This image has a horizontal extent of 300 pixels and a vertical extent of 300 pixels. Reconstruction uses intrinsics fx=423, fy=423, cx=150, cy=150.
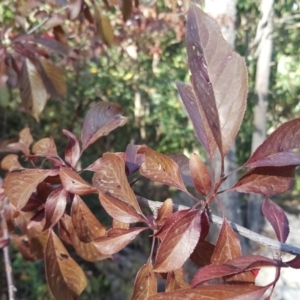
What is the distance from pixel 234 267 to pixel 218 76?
188 millimetres

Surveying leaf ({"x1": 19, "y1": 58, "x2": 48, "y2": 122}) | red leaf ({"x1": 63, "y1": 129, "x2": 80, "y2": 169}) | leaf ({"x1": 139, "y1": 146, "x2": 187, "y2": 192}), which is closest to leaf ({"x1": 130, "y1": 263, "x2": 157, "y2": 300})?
leaf ({"x1": 139, "y1": 146, "x2": 187, "y2": 192})

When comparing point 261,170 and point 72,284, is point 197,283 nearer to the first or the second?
point 261,170

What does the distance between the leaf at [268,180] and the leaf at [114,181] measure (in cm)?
13

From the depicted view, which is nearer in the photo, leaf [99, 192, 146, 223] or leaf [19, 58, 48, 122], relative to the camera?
leaf [99, 192, 146, 223]

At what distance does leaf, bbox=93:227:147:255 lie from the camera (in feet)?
1.68

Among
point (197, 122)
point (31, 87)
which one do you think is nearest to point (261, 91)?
point (31, 87)

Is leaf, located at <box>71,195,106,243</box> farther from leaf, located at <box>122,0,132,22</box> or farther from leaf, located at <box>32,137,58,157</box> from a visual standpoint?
leaf, located at <box>122,0,132,22</box>

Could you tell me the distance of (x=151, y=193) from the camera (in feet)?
13.6

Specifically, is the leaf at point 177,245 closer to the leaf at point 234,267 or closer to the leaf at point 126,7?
the leaf at point 234,267

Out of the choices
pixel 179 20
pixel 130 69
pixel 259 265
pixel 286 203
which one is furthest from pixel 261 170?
pixel 286 203

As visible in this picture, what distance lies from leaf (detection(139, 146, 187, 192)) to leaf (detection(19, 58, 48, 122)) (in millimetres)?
793

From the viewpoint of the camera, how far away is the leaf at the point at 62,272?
2.03ft

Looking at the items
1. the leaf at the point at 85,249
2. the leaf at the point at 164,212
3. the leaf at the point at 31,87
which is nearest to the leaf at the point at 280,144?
the leaf at the point at 164,212

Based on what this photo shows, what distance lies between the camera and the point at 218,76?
43cm
